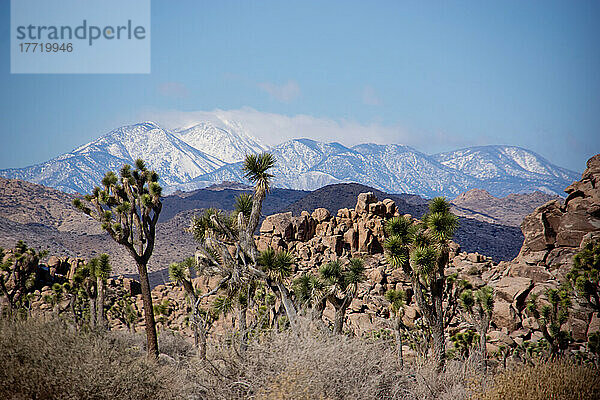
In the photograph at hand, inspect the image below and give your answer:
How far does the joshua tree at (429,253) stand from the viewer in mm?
12641

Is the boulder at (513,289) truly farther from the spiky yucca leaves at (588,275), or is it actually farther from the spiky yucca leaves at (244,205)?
the spiky yucca leaves at (244,205)

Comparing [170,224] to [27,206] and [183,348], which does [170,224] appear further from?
[183,348]

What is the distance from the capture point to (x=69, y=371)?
30.8 feet

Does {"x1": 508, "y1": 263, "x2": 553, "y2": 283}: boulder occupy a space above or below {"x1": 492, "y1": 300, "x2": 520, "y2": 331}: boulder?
above

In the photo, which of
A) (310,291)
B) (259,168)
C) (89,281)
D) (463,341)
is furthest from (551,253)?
(89,281)

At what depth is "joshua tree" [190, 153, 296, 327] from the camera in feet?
43.1

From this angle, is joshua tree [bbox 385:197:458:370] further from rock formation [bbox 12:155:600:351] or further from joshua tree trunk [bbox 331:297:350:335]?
rock formation [bbox 12:155:600:351]

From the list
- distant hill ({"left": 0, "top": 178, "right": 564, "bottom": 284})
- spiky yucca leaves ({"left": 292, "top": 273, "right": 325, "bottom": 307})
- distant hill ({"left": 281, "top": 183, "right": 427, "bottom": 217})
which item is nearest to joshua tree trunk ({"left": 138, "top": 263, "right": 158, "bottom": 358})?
spiky yucca leaves ({"left": 292, "top": 273, "right": 325, "bottom": 307})

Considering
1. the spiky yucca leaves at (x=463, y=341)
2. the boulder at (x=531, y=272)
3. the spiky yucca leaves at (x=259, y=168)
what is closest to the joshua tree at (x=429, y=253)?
the spiky yucca leaves at (x=259, y=168)

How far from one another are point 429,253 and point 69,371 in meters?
9.33

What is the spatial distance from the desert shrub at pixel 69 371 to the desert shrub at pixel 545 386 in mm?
6543

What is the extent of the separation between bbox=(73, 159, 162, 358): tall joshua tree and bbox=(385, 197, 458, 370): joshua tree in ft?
27.0

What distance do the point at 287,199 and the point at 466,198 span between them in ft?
207

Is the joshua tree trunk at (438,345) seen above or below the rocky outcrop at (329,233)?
below
